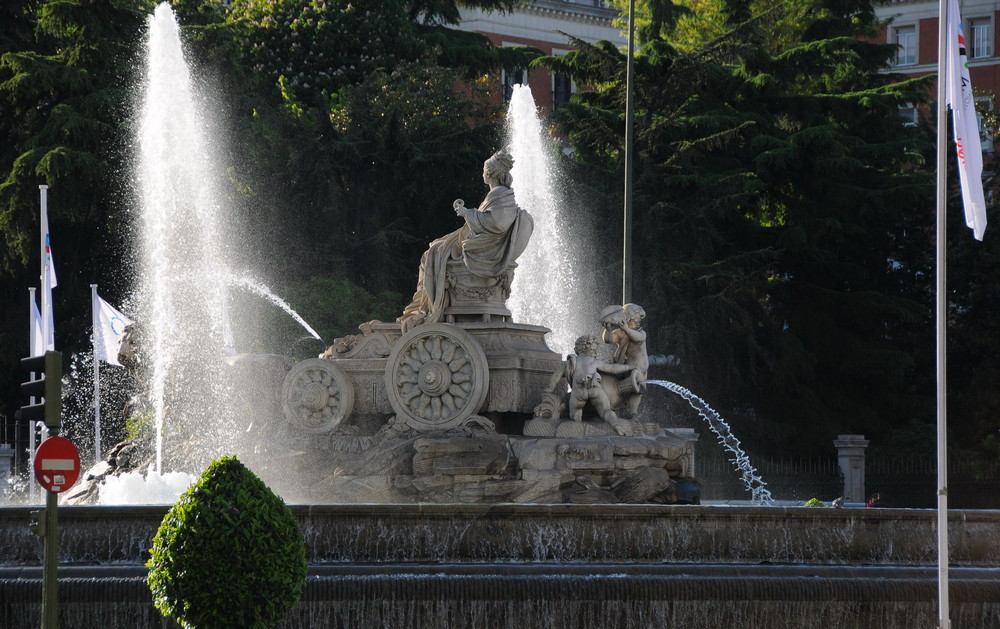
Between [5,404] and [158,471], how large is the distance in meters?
18.3

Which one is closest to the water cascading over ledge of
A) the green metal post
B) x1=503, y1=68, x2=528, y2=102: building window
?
the green metal post

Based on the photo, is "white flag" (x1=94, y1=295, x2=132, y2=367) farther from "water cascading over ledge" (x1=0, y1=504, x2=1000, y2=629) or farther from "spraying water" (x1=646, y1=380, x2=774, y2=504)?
"water cascading over ledge" (x1=0, y1=504, x2=1000, y2=629)

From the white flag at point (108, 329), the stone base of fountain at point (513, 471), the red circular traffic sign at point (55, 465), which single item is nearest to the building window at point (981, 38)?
the white flag at point (108, 329)

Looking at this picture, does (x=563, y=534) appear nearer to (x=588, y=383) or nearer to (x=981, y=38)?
(x=588, y=383)

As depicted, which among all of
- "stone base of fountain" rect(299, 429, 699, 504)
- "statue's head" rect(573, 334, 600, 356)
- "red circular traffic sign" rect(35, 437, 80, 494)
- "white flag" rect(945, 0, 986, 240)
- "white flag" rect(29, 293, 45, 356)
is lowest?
"stone base of fountain" rect(299, 429, 699, 504)

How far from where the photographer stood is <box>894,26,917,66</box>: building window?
66312 millimetres

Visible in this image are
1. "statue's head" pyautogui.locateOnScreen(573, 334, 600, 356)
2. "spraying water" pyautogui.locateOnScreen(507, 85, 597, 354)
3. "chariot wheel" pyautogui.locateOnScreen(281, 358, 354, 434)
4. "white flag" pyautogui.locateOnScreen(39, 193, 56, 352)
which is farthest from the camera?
"spraying water" pyautogui.locateOnScreen(507, 85, 597, 354)

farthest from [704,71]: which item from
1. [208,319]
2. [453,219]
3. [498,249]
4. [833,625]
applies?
[833,625]

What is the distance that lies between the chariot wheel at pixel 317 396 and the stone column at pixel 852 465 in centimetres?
1359

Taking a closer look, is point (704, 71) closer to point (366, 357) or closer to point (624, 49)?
point (624, 49)

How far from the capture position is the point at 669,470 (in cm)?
1727

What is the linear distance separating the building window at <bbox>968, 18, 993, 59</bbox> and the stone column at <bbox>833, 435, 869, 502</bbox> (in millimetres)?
39300

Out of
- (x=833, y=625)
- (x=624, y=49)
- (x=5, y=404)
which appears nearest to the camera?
(x=833, y=625)

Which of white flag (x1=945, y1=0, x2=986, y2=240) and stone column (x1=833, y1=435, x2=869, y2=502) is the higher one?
white flag (x1=945, y1=0, x2=986, y2=240)
